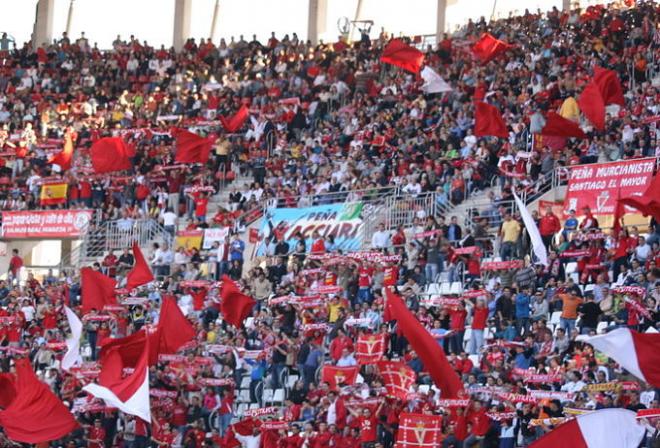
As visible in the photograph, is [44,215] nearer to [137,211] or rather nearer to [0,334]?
[137,211]

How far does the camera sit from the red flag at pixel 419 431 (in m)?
22.3

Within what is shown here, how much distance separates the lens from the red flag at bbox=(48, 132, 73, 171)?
41.2 m

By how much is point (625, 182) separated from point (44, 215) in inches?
648

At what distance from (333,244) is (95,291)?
5.04 meters

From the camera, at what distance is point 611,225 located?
29375 millimetres

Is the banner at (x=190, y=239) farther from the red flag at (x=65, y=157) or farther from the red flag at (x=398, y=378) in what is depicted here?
the red flag at (x=398, y=378)

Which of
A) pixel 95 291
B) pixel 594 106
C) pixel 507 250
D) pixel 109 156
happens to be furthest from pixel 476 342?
pixel 109 156

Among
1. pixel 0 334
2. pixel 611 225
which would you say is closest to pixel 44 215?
pixel 0 334

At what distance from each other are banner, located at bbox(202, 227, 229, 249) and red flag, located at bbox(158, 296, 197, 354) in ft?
22.3

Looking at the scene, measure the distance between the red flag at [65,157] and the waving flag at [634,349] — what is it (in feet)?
81.3

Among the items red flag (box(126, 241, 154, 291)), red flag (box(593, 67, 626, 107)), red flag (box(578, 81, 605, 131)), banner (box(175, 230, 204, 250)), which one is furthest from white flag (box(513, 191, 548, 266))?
banner (box(175, 230, 204, 250))

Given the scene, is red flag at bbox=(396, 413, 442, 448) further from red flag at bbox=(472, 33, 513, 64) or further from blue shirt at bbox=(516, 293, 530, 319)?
red flag at bbox=(472, 33, 513, 64)

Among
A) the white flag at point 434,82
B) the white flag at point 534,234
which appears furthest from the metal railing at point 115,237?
the white flag at point 534,234

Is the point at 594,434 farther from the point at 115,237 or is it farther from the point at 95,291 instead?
the point at 115,237
